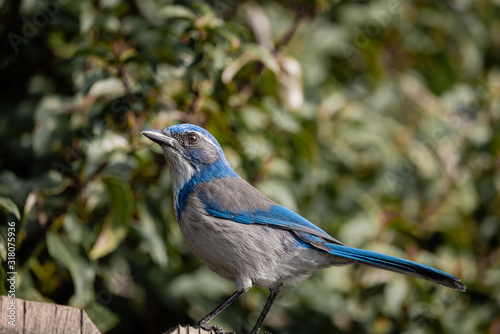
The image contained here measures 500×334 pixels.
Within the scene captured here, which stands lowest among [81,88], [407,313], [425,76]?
[407,313]

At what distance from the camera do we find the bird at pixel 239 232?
3.51 meters

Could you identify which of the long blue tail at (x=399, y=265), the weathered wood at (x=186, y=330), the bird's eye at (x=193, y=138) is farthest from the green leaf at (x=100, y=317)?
the long blue tail at (x=399, y=265)

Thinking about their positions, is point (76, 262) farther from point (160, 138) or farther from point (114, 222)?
point (160, 138)

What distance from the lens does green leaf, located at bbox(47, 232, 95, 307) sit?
428cm

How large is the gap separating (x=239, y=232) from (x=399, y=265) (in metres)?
0.82

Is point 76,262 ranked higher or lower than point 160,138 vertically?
lower

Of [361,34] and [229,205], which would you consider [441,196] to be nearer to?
[361,34]

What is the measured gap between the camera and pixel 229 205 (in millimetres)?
3660

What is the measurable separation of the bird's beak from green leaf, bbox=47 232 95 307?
1.06m

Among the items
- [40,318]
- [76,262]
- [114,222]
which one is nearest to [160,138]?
[114,222]

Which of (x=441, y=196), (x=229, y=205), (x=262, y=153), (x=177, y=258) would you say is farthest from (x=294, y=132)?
(x=441, y=196)

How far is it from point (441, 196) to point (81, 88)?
3637 mm

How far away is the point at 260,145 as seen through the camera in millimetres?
5160

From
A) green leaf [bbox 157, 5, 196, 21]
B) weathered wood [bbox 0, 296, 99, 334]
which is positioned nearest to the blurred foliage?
green leaf [bbox 157, 5, 196, 21]
